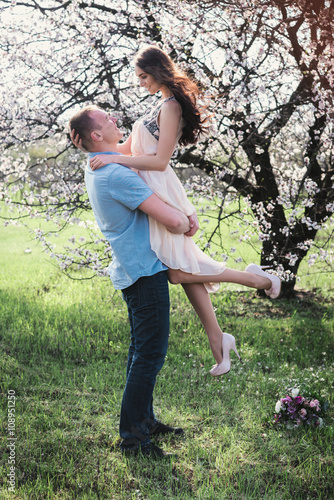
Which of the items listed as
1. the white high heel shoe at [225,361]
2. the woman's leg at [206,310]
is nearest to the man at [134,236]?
the woman's leg at [206,310]

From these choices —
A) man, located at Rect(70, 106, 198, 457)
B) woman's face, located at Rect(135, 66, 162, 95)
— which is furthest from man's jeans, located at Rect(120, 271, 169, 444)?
woman's face, located at Rect(135, 66, 162, 95)

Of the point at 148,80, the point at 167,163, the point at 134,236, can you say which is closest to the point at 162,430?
the point at 134,236

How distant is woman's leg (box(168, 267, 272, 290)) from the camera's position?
9.37 feet

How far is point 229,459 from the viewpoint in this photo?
3.13 metres

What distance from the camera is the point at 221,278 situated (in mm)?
2898

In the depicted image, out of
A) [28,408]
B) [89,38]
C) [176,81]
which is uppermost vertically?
[89,38]

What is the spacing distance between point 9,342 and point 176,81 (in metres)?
3.52

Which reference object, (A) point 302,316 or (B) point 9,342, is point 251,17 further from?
(B) point 9,342

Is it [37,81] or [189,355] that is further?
[37,81]

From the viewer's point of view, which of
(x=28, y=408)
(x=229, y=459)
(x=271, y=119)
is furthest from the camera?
(x=271, y=119)

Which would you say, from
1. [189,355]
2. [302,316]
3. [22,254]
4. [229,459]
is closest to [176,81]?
[229,459]

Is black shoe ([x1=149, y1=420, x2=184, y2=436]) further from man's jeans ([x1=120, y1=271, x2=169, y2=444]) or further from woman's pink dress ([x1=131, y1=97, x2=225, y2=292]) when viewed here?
woman's pink dress ([x1=131, y1=97, x2=225, y2=292])

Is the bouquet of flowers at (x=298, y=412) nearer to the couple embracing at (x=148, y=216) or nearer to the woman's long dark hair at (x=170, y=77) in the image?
the couple embracing at (x=148, y=216)

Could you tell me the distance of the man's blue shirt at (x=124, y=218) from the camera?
105 inches
